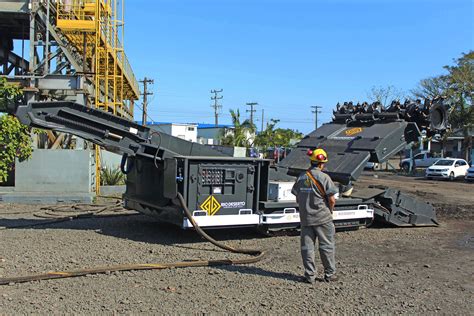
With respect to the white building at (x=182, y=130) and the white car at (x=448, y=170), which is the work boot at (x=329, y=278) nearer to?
the white car at (x=448, y=170)

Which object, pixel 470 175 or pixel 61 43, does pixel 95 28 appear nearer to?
pixel 61 43

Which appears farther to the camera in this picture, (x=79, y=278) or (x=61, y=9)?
(x=61, y=9)

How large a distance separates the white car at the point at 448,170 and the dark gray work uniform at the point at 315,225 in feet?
100

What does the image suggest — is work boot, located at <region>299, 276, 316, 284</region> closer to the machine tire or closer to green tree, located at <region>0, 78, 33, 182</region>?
green tree, located at <region>0, 78, 33, 182</region>

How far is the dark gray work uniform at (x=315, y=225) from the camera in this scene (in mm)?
6570

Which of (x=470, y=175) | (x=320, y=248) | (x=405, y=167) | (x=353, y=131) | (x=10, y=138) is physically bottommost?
(x=320, y=248)

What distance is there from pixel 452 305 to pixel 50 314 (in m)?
4.56

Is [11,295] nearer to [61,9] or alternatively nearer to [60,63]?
[61,9]

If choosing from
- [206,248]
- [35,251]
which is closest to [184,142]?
[206,248]

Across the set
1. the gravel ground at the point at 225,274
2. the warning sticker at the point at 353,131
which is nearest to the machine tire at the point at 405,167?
the gravel ground at the point at 225,274

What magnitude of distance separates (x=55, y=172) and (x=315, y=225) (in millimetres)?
10697

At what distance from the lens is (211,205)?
8.79 meters

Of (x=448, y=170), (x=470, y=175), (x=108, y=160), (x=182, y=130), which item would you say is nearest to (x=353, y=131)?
(x=108, y=160)

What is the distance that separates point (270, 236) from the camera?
9883 mm
